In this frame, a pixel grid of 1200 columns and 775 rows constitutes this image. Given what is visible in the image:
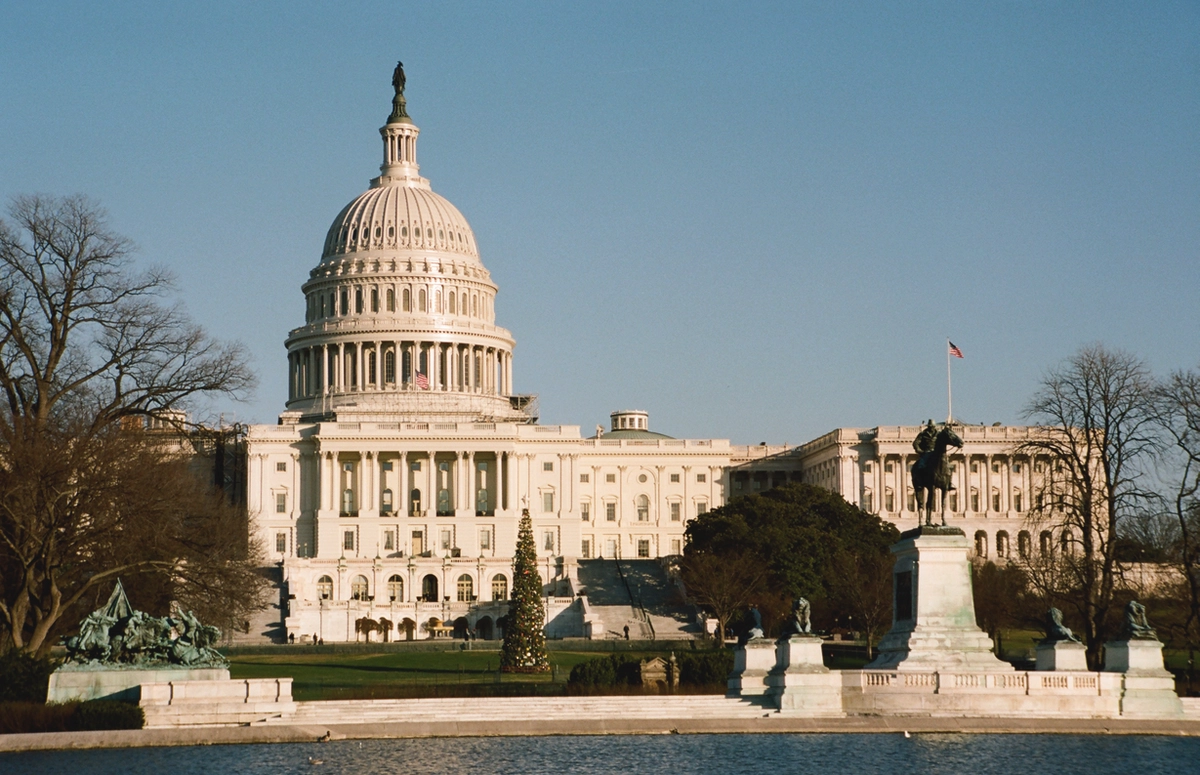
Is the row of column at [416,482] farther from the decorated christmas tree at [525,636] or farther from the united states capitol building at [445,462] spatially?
the decorated christmas tree at [525,636]

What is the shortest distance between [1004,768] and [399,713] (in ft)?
57.4

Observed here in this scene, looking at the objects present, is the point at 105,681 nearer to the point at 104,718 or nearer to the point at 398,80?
the point at 104,718

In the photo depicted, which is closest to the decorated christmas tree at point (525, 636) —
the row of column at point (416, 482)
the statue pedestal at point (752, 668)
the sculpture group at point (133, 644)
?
the statue pedestal at point (752, 668)

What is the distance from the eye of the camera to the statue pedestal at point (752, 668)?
55.3 m

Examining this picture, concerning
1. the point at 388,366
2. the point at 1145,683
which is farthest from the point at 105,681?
the point at 388,366

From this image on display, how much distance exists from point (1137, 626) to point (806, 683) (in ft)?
28.7

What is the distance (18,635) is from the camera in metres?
61.3

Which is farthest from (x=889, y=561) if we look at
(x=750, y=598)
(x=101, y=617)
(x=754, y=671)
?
(x=101, y=617)

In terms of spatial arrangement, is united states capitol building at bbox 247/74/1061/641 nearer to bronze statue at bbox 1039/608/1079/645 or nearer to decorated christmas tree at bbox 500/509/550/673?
decorated christmas tree at bbox 500/509/550/673

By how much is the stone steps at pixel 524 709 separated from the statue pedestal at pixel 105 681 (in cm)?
352

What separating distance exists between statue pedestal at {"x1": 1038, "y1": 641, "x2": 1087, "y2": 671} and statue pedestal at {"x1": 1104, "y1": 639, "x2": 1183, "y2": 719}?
1.76 metres

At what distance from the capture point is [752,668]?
5628 centimetres

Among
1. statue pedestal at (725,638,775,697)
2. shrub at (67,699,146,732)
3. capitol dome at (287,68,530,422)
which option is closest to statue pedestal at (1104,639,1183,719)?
statue pedestal at (725,638,775,697)

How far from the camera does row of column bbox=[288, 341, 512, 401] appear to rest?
16488cm
